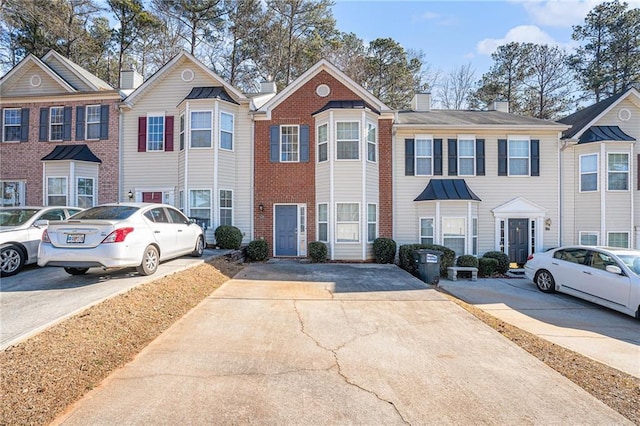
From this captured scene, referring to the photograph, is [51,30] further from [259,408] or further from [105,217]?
[259,408]

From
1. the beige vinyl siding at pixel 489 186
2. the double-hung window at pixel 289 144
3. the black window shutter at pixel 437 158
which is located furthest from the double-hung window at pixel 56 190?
the black window shutter at pixel 437 158

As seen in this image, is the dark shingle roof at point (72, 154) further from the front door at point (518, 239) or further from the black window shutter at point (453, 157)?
the front door at point (518, 239)

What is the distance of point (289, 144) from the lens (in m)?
14.6

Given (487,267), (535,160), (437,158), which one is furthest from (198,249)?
(535,160)

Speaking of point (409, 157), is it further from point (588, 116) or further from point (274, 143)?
point (588, 116)

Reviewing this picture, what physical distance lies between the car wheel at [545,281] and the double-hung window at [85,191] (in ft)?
56.0

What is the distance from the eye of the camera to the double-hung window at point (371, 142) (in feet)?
46.0

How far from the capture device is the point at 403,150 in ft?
48.2

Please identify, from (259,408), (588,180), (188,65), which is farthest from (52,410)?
(588,180)

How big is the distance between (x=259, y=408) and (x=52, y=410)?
5.80ft

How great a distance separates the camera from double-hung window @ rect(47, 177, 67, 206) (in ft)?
47.0

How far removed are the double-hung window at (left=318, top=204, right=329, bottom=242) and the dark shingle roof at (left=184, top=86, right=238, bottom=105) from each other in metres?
5.84

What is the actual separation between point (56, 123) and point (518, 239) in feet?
68.6

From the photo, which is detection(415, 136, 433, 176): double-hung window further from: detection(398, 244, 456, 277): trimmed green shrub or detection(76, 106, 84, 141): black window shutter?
detection(76, 106, 84, 141): black window shutter
